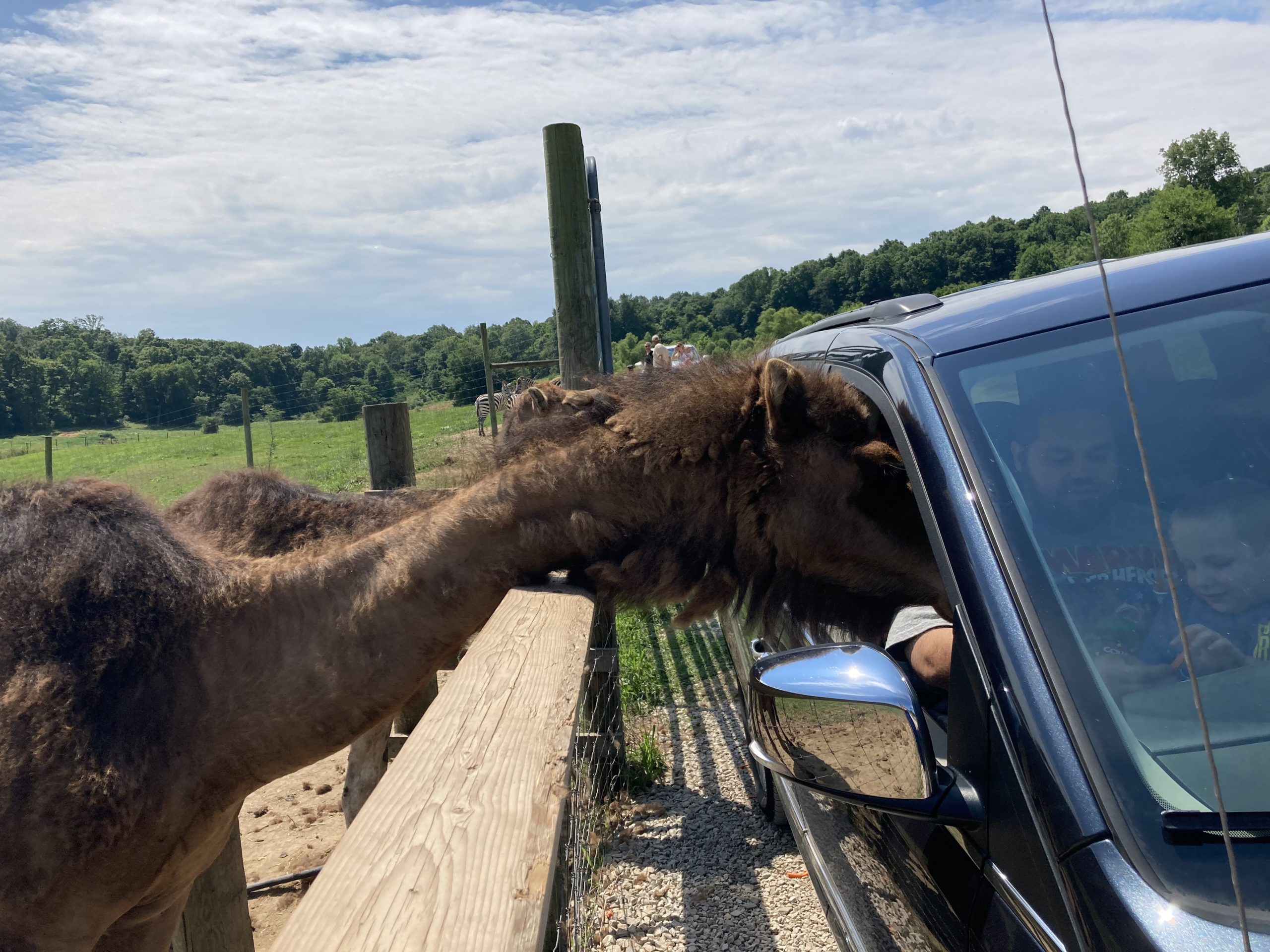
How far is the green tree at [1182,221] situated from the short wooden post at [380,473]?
43.1 feet

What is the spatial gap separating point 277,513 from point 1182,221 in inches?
655

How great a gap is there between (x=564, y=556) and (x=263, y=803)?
421 centimetres

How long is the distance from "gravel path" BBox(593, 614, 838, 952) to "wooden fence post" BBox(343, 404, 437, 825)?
1.15m

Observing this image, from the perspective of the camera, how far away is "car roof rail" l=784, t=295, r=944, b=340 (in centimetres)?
238

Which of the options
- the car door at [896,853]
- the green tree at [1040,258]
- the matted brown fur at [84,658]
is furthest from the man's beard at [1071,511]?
the green tree at [1040,258]

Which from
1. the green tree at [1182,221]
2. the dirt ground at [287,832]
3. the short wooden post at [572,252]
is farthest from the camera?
the green tree at [1182,221]

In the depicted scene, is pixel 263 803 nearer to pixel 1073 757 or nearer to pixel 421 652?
pixel 421 652

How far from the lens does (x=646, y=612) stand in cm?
234

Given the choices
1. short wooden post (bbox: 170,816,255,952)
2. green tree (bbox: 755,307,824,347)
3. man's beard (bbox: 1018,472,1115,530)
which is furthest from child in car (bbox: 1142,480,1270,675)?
green tree (bbox: 755,307,824,347)

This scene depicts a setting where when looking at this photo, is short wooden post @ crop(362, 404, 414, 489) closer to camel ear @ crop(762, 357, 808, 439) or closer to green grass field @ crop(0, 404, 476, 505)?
camel ear @ crop(762, 357, 808, 439)

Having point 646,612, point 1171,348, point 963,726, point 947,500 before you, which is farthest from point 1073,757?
point 646,612

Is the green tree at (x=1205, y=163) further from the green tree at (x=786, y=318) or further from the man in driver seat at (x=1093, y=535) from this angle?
the man in driver seat at (x=1093, y=535)

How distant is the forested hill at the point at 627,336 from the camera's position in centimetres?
655

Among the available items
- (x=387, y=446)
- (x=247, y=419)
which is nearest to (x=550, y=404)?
(x=387, y=446)
